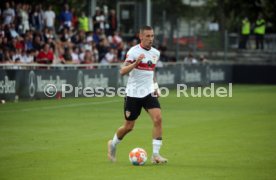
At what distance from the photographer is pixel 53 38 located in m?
33.9

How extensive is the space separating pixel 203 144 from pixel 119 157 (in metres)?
2.60

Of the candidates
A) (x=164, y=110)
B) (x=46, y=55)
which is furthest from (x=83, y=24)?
(x=164, y=110)

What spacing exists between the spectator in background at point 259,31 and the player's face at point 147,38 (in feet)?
105

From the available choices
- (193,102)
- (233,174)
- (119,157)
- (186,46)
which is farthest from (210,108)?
(186,46)

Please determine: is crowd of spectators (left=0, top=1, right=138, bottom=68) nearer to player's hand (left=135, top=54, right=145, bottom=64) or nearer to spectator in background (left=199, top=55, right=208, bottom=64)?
spectator in background (left=199, top=55, right=208, bottom=64)

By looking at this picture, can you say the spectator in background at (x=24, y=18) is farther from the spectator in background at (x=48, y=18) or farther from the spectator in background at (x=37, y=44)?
the spectator in background at (x=48, y=18)

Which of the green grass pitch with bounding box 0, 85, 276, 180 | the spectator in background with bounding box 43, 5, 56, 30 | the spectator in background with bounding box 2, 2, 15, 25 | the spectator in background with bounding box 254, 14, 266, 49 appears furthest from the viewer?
the spectator in background with bounding box 254, 14, 266, 49

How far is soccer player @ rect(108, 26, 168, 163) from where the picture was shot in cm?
1380

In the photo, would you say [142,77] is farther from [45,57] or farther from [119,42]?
[119,42]

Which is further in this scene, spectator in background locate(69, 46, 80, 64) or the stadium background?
spectator in background locate(69, 46, 80, 64)

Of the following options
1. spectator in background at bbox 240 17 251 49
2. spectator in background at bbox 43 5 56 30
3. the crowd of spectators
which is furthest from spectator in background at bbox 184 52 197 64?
spectator in background at bbox 43 5 56 30

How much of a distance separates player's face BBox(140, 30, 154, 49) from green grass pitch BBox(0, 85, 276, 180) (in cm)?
207

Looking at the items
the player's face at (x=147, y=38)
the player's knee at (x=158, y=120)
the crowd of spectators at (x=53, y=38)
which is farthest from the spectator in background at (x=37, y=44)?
the player's knee at (x=158, y=120)

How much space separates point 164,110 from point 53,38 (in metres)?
8.98
